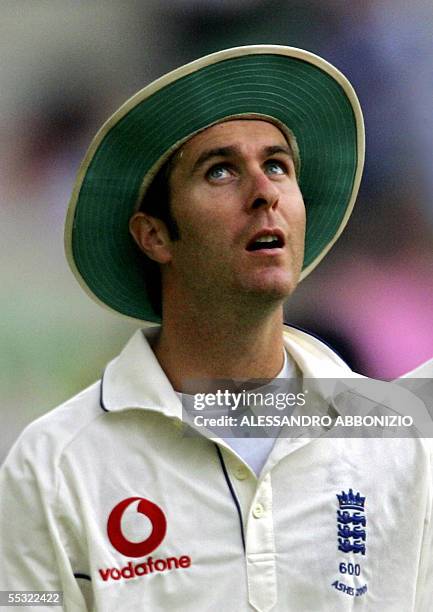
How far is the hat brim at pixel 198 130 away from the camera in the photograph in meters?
1.29

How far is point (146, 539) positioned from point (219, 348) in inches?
10.5

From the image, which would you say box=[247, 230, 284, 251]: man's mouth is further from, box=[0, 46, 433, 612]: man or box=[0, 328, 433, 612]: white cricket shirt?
box=[0, 328, 433, 612]: white cricket shirt

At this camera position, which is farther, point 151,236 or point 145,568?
point 151,236

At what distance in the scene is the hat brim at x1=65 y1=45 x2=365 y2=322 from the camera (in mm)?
1285

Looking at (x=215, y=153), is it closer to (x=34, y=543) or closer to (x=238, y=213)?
(x=238, y=213)

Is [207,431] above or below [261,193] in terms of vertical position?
below

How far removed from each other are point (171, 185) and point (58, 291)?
207 mm

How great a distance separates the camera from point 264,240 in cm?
128

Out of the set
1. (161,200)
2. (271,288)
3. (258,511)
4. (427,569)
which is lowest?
(427,569)

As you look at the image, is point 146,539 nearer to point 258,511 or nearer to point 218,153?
point 258,511

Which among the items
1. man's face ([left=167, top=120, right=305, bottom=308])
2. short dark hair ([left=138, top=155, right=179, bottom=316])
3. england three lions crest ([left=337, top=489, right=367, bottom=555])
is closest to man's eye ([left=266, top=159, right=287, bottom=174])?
man's face ([left=167, top=120, right=305, bottom=308])

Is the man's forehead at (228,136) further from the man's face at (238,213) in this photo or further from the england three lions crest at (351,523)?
the england three lions crest at (351,523)

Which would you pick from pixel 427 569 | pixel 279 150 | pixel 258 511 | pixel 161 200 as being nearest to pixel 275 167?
pixel 279 150

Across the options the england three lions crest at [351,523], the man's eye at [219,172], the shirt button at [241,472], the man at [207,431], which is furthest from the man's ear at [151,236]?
the england three lions crest at [351,523]
